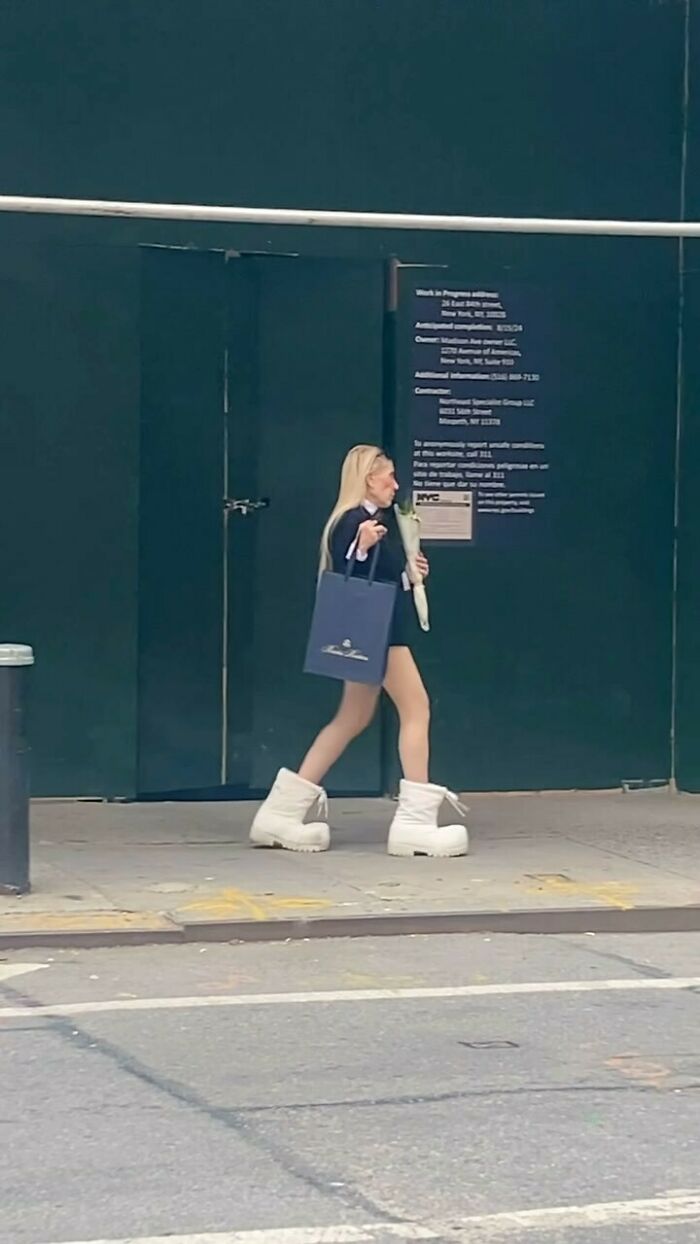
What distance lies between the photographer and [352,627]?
9.55 metres

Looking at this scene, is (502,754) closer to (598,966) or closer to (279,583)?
(279,583)

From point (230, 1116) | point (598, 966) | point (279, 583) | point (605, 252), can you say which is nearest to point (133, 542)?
point (279, 583)

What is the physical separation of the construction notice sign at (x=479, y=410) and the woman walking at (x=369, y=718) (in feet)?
4.91

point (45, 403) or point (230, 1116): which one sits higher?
point (45, 403)

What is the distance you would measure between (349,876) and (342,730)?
0.85m

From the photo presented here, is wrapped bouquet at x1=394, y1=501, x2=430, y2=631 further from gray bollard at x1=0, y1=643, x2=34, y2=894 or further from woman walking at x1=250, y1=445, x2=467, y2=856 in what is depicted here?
gray bollard at x1=0, y1=643, x2=34, y2=894

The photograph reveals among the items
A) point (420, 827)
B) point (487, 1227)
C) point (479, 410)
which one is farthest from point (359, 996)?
point (479, 410)

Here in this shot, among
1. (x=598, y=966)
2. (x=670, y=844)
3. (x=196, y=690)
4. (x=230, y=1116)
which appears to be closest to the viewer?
(x=230, y=1116)

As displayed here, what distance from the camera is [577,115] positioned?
11406 mm

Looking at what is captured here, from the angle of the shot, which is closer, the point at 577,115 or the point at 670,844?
the point at 670,844

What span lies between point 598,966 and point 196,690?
374cm

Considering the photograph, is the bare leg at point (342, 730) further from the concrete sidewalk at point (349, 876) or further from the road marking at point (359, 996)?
the road marking at point (359, 996)

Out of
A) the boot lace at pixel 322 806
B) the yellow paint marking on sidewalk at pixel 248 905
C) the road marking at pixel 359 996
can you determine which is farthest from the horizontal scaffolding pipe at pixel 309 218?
the road marking at pixel 359 996

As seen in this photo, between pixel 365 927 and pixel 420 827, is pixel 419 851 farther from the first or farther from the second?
pixel 365 927
